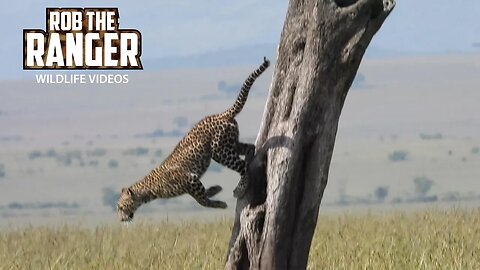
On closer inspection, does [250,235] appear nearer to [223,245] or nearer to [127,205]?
[127,205]

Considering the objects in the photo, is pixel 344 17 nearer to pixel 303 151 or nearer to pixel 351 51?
pixel 351 51

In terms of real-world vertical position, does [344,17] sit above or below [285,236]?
above

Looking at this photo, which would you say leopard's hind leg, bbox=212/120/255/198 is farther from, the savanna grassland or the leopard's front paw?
the savanna grassland

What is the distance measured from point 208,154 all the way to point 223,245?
380cm

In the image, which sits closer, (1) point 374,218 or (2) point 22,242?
(2) point 22,242

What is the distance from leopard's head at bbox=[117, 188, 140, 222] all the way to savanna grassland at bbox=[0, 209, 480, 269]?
54.5 inches

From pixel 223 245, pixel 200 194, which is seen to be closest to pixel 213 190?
pixel 200 194

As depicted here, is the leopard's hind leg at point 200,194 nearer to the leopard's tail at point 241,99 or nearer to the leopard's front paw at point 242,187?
the leopard's front paw at point 242,187

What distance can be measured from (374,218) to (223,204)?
7.20 meters

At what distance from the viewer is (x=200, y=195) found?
8148mm

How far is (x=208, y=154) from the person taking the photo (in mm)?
8188

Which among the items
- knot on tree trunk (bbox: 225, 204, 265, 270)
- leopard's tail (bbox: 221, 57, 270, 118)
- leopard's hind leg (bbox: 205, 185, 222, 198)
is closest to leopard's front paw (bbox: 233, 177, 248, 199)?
knot on tree trunk (bbox: 225, 204, 265, 270)

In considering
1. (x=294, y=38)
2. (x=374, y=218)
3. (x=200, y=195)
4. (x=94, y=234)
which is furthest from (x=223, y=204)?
(x=374, y=218)

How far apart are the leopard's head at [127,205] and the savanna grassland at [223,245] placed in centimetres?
139
